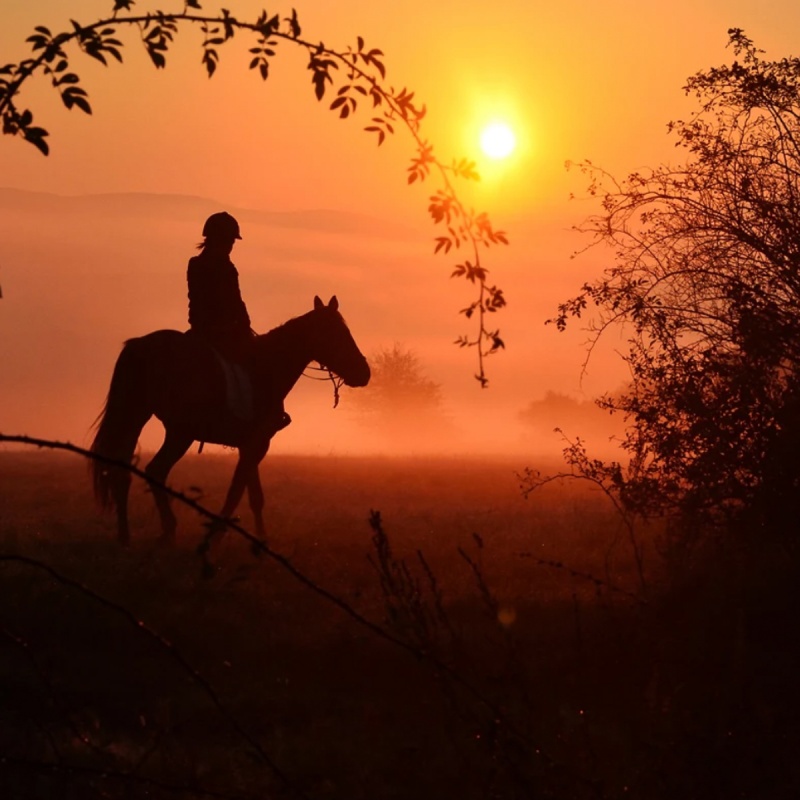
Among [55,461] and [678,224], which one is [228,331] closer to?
[678,224]

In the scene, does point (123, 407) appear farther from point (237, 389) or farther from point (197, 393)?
point (237, 389)

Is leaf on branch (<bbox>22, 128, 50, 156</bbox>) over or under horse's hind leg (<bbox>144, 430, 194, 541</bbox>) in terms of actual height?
over

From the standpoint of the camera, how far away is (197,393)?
13758mm

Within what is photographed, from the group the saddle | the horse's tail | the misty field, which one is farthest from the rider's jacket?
the misty field

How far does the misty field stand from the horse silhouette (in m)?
0.77

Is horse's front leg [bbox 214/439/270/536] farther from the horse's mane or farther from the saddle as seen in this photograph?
the horse's mane

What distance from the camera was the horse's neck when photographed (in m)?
14.2

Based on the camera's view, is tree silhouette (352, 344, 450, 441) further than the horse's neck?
Yes

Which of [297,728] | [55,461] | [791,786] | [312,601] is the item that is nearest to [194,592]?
[312,601]

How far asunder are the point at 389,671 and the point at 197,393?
6.16 m

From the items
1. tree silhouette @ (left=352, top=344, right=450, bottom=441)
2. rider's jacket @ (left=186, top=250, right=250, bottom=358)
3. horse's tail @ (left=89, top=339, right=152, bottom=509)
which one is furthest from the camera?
tree silhouette @ (left=352, top=344, right=450, bottom=441)

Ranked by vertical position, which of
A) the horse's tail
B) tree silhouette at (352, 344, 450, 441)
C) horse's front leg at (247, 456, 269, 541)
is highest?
tree silhouette at (352, 344, 450, 441)

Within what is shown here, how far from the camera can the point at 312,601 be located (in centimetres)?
1051

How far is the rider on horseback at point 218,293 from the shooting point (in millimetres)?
13359
